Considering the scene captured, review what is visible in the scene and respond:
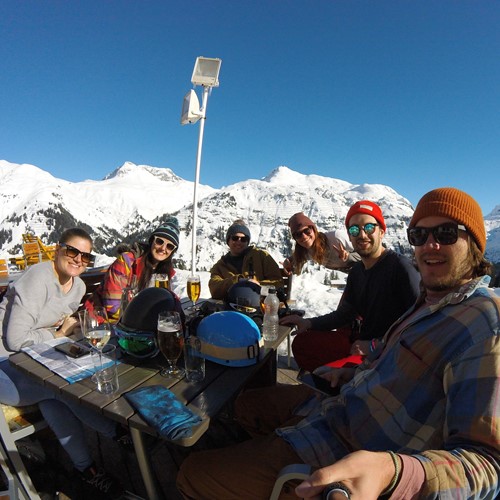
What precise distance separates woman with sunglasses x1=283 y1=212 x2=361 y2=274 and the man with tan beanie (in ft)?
9.20

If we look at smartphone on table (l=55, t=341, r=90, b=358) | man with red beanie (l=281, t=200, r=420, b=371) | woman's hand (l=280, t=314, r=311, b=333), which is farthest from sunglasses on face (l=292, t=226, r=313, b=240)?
smartphone on table (l=55, t=341, r=90, b=358)

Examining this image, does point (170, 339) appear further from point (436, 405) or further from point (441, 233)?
point (441, 233)

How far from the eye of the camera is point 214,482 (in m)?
1.56

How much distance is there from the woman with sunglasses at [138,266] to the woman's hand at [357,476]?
3019 millimetres

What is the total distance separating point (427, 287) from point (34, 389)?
2.98 meters

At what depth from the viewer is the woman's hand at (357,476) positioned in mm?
1048

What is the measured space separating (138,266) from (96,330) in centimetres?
200

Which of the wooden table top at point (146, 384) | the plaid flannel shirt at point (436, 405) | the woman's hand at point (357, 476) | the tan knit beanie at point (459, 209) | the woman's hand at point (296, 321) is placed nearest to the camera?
the woman's hand at point (357, 476)

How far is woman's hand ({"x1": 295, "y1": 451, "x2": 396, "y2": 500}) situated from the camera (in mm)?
1048

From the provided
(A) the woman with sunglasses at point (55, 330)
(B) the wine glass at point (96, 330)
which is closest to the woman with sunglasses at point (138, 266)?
(A) the woman with sunglasses at point (55, 330)

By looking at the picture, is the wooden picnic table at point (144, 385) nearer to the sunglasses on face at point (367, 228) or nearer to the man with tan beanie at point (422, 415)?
the man with tan beanie at point (422, 415)

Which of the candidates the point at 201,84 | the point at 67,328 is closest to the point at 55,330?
the point at 67,328

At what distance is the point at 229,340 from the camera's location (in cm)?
216

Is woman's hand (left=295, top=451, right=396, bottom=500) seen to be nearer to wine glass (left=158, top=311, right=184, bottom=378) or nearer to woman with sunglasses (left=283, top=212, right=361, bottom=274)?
wine glass (left=158, top=311, right=184, bottom=378)
